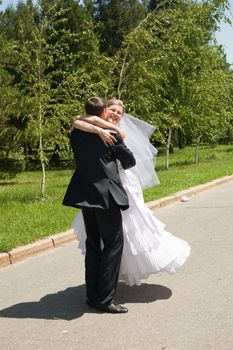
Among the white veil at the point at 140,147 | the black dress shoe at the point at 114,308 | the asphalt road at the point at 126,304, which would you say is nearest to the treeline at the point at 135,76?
the asphalt road at the point at 126,304

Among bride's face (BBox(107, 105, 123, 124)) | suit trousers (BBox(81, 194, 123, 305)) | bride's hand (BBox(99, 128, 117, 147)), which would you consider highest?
bride's face (BBox(107, 105, 123, 124))

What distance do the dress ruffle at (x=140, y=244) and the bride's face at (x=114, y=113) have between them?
505 millimetres

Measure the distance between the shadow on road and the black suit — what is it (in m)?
0.27

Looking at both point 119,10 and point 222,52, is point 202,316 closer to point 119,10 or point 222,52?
point 222,52

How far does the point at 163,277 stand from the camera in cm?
580

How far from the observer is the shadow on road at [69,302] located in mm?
4824

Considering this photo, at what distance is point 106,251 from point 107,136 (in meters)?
1.05

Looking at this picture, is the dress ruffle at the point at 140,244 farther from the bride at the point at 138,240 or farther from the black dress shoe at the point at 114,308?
the black dress shoe at the point at 114,308

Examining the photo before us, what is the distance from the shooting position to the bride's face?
16.4 ft

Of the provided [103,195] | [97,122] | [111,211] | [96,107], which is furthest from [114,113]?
[111,211]

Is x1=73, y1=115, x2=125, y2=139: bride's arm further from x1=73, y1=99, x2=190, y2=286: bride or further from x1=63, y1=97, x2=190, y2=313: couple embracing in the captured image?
x1=73, y1=99, x2=190, y2=286: bride

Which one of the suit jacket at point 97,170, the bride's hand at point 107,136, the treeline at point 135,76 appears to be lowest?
the suit jacket at point 97,170

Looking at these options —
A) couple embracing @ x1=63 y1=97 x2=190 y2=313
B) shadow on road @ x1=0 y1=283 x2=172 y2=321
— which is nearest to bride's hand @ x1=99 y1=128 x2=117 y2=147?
couple embracing @ x1=63 y1=97 x2=190 y2=313

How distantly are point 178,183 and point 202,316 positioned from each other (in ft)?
34.1
